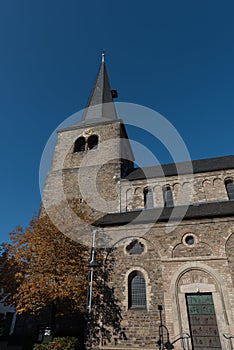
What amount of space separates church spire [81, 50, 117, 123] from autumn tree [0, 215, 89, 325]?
16.0 m

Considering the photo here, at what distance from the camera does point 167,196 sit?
733 inches

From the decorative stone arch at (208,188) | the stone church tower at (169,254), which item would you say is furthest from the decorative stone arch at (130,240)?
the decorative stone arch at (208,188)

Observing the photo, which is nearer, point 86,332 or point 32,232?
point 86,332

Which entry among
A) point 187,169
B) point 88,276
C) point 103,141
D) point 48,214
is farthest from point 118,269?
point 103,141

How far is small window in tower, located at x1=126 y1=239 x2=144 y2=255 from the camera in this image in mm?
13174

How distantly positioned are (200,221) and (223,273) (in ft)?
9.35

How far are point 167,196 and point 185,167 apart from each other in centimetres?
378

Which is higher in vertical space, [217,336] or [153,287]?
[153,287]

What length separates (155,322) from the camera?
432 inches

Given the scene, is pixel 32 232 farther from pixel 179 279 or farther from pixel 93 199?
pixel 179 279

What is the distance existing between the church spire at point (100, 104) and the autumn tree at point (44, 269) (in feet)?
52.6

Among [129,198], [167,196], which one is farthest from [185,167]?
[129,198]

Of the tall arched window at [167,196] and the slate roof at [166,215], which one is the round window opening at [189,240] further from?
the tall arched window at [167,196]

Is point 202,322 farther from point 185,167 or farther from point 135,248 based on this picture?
point 185,167
